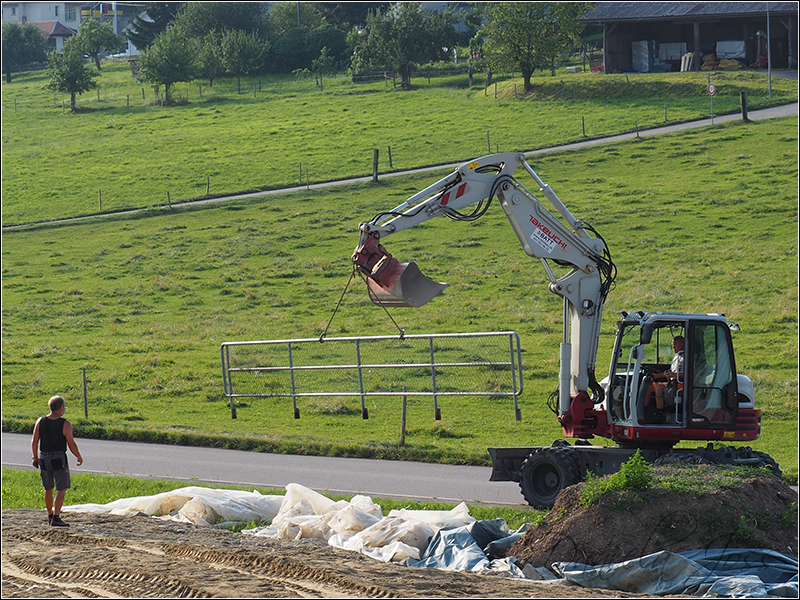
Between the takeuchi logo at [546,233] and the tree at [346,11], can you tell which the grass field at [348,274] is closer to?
the takeuchi logo at [546,233]

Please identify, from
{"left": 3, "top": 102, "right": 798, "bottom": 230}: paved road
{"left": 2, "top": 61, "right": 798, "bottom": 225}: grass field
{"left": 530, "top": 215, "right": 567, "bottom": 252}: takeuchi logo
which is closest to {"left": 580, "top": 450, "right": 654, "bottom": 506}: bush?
{"left": 530, "top": 215, "right": 567, "bottom": 252}: takeuchi logo

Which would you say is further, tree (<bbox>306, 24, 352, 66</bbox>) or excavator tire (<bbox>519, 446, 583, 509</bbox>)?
tree (<bbox>306, 24, 352, 66</bbox>)

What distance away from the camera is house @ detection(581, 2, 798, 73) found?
179 ft

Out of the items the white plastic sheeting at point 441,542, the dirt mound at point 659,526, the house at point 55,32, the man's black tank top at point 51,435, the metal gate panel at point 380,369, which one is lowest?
the metal gate panel at point 380,369

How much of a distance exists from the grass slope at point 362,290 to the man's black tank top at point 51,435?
7.69 m

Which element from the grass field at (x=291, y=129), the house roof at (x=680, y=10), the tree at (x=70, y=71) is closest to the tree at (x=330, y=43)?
the grass field at (x=291, y=129)

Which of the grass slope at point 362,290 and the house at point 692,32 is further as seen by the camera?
the house at point 692,32

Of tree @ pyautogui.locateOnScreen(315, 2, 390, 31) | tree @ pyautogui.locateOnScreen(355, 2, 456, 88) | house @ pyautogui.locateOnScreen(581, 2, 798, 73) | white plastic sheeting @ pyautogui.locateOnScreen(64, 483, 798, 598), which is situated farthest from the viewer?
tree @ pyautogui.locateOnScreen(315, 2, 390, 31)

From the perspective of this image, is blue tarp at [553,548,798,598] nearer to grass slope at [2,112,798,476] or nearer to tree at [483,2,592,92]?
grass slope at [2,112,798,476]

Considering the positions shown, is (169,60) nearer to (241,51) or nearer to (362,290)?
(241,51)

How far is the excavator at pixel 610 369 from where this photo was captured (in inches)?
554

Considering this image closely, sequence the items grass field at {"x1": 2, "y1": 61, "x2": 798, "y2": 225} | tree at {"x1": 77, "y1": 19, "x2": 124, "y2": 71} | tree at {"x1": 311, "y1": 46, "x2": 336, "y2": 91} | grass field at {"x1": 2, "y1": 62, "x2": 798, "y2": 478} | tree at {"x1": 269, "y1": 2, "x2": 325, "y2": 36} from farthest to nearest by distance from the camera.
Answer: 1. tree at {"x1": 269, "y1": 2, "x2": 325, "y2": 36}
2. tree at {"x1": 311, "y1": 46, "x2": 336, "y2": 91}
3. tree at {"x1": 77, "y1": 19, "x2": 124, "y2": 71}
4. grass field at {"x1": 2, "y1": 61, "x2": 798, "y2": 225}
5. grass field at {"x1": 2, "y1": 62, "x2": 798, "y2": 478}

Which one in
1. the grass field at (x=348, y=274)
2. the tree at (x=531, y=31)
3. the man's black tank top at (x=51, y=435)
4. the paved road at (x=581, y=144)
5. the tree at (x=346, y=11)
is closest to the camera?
the man's black tank top at (x=51, y=435)

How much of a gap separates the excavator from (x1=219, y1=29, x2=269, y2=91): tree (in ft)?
184
